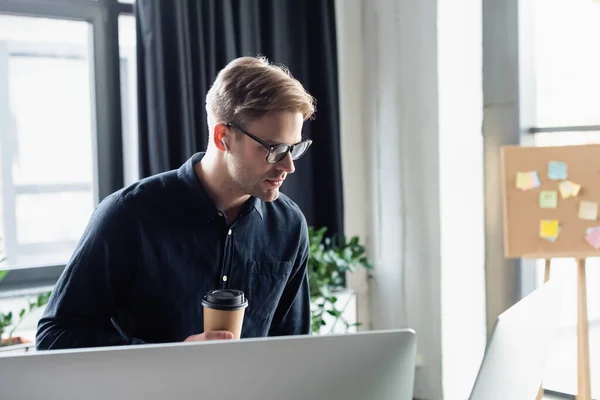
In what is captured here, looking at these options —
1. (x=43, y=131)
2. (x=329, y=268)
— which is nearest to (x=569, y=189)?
(x=329, y=268)

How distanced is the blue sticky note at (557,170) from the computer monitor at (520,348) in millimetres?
1645

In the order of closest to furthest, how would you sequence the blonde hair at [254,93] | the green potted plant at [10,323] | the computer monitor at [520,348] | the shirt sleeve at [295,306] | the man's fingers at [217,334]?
the computer monitor at [520,348] → the man's fingers at [217,334] → the blonde hair at [254,93] → the shirt sleeve at [295,306] → the green potted plant at [10,323]

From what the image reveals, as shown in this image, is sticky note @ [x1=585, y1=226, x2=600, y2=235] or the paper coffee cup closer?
the paper coffee cup

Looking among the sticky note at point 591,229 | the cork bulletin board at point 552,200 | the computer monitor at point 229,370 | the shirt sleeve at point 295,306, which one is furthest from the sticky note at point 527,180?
the computer monitor at point 229,370

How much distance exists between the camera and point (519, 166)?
3006mm

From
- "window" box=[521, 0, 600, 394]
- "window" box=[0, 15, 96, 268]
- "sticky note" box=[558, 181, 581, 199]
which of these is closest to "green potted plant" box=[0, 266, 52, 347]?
"window" box=[0, 15, 96, 268]

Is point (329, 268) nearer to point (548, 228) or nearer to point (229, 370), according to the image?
point (548, 228)

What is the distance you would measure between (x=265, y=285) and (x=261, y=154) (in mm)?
329

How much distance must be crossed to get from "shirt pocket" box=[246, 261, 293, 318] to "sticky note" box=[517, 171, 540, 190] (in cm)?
148

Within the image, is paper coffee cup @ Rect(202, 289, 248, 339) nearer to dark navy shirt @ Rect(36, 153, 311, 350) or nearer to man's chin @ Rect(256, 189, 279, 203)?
dark navy shirt @ Rect(36, 153, 311, 350)

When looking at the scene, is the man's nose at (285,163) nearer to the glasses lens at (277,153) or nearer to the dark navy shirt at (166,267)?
the glasses lens at (277,153)

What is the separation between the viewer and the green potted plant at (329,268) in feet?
11.1

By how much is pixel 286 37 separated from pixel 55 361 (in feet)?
9.67

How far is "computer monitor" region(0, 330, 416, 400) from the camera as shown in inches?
32.9
